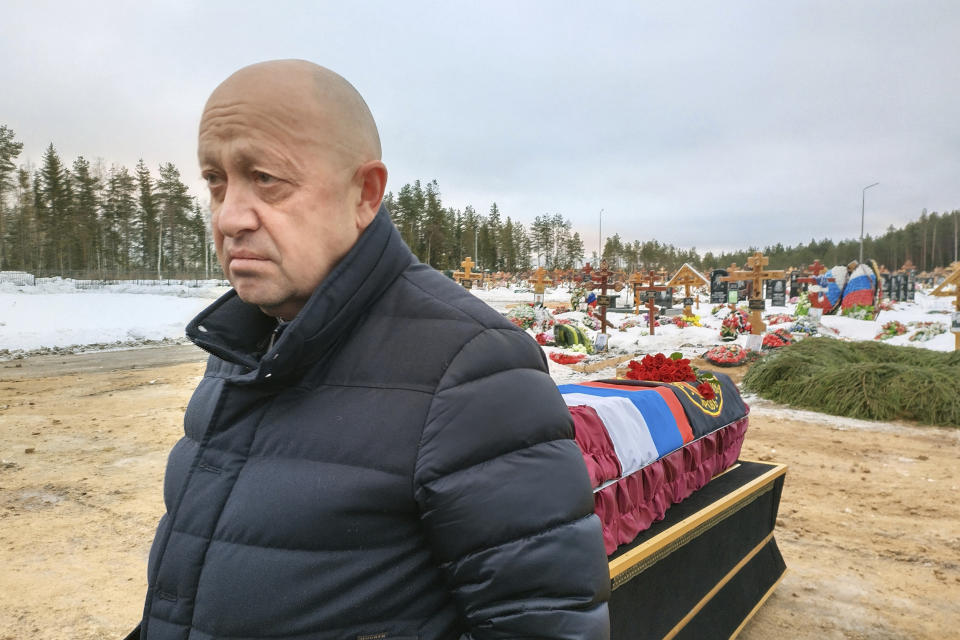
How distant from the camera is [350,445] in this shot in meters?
0.99

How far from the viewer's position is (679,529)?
106 inches

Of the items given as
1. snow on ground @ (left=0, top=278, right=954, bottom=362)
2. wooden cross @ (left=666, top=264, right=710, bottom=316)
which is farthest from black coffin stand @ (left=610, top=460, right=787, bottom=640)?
wooden cross @ (left=666, top=264, right=710, bottom=316)

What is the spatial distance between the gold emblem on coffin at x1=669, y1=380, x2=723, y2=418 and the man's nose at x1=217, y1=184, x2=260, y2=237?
9.32 ft

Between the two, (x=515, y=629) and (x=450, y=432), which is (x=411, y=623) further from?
(x=450, y=432)

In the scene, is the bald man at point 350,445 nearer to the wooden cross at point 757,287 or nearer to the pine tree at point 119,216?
the wooden cross at point 757,287

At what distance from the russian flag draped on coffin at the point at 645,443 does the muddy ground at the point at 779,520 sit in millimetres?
1081

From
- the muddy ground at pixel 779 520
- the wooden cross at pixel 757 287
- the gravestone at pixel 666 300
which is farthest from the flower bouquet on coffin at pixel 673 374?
the gravestone at pixel 666 300

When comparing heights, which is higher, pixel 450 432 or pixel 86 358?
pixel 450 432

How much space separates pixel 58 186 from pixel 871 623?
6490cm

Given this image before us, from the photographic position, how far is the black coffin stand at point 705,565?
2.44 meters

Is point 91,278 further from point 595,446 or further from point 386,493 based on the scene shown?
point 386,493

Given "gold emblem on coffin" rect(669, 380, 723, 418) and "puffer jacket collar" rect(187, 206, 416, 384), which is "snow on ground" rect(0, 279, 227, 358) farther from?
"puffer jacket collar" rect(187, 206, 416, 384)

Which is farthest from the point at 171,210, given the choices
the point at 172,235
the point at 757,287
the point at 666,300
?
the point at 757,287

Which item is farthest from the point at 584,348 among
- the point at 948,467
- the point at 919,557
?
the point at 919,557
